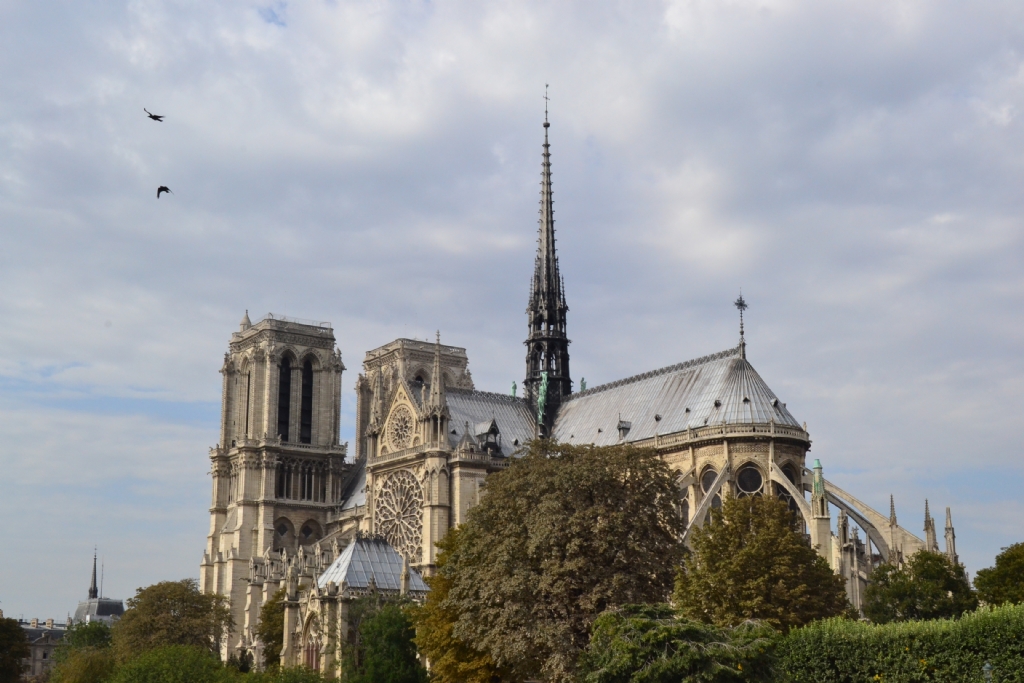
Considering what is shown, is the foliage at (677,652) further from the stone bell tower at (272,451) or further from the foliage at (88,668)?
the stone bell tower at (272,451)

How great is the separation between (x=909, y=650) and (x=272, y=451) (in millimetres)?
77357

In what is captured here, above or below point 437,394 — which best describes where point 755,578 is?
below

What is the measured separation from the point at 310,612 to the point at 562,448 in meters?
18.4

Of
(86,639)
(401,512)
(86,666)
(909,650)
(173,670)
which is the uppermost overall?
(401,512)

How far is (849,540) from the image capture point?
66125 mm

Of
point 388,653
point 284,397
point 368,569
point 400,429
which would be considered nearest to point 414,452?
point 400,429

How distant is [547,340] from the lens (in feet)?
321

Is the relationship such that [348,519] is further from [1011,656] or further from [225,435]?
[1011,656]

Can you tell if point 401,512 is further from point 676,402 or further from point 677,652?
point 677,652

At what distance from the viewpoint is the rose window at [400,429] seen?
9100 cm

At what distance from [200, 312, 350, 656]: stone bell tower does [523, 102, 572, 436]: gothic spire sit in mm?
21636

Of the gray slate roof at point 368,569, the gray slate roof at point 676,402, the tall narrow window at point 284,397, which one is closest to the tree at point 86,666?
the gray slate roof at point 368,569

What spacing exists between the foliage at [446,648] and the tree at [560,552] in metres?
0.98

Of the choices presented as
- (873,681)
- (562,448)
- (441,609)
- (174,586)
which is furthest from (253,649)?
(873,681)
